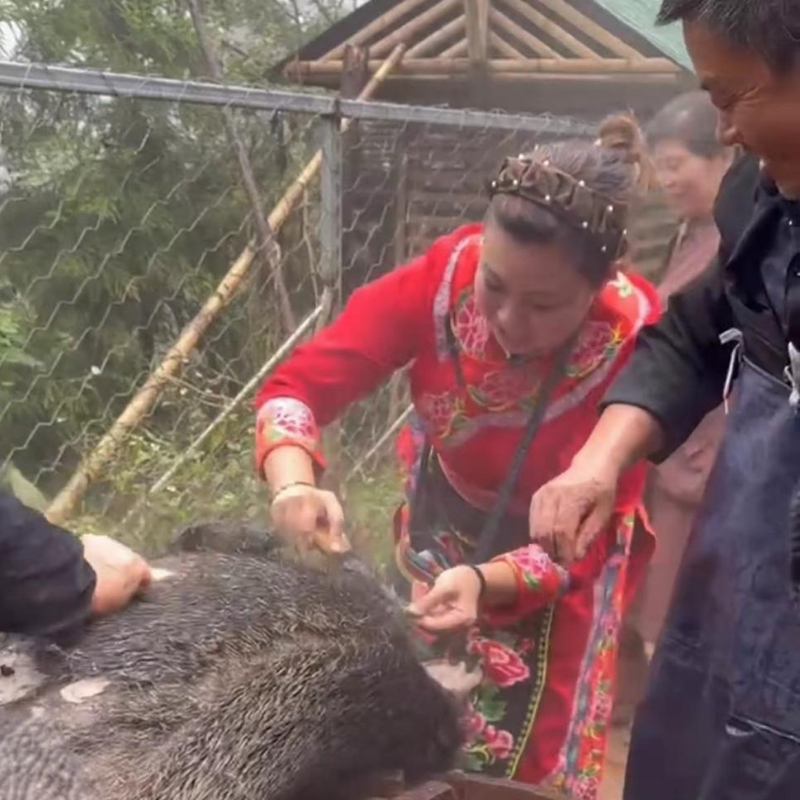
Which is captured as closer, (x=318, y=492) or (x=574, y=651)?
(x=318, y=492)

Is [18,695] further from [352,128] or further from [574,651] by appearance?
[352,128]

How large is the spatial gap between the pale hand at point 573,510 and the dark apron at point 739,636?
11 cm

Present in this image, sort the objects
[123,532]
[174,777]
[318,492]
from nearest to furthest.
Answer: [174,777] → [318,492] → [123,532]

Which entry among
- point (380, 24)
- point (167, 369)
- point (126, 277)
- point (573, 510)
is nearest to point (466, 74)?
point (380, 24)

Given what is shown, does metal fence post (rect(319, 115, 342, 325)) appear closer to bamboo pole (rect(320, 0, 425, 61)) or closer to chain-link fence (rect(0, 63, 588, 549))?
chain-link fence (rect(0, 63, 588, 549))

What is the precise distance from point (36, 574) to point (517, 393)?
2.90ft

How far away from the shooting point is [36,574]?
4.20ft

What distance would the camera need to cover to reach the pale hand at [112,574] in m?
1.39

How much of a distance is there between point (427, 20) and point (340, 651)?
4438mm

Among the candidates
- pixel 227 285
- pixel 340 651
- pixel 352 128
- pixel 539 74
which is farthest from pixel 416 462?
pixel 539 74

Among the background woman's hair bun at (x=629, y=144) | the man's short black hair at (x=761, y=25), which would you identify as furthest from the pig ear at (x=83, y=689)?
the background woman's hair bun at (x=629, y=144)

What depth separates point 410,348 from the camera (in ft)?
6.70

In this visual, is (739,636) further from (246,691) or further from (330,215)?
(330,215)

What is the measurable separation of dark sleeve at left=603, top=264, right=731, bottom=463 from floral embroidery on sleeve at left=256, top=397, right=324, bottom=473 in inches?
18.5
